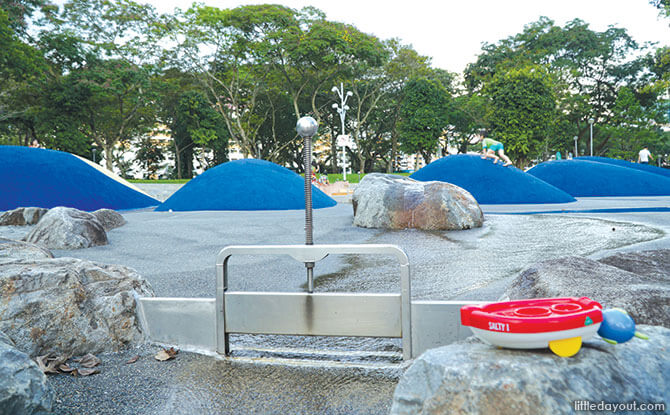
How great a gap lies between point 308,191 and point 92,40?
2962 cm

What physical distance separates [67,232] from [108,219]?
2.43m

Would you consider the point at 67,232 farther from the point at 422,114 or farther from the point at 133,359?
the point at 422,114

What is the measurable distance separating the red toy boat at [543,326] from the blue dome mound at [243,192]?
485 inches

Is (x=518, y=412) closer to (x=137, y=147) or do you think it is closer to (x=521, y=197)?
(x=521, y=197)

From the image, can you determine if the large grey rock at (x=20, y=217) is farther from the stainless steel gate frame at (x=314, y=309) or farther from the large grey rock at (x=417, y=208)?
the stainless steel gate frame at (x=314, y=309)

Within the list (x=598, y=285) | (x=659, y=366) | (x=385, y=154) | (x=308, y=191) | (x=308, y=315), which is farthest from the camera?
(x=385, y=154)

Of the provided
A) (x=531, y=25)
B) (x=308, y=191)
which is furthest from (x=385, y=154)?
(x=308, y=191)

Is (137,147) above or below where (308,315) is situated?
above

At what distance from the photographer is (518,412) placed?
159 centimetres

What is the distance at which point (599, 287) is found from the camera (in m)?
2.63

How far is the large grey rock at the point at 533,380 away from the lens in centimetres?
159

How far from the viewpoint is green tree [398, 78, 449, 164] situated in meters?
35.5

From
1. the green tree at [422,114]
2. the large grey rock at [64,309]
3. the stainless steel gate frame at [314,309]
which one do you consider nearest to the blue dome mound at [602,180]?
the green tree at [422,114]

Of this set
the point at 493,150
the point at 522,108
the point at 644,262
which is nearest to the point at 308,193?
the point at 644,262
